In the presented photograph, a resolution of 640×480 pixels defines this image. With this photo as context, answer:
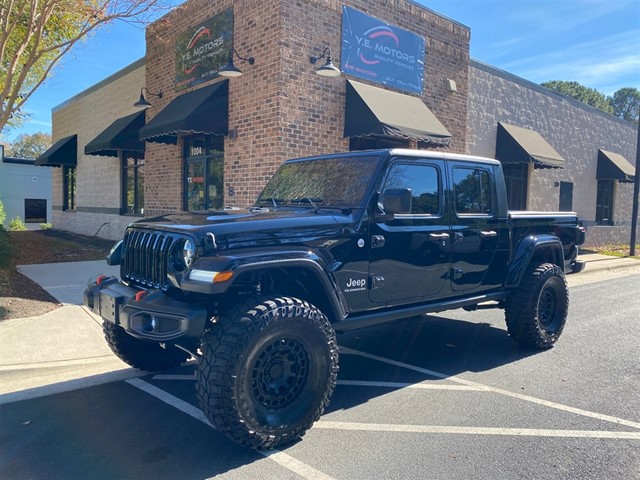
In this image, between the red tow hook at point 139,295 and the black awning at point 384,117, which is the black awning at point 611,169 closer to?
the black awning at point 384,117

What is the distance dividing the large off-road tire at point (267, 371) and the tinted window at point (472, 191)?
7.06 feet

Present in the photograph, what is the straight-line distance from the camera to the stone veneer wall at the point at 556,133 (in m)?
14.3

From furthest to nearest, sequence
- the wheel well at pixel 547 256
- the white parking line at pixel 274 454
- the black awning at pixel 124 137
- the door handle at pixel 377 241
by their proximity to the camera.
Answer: the black awning at pixel 124 137 < the wheel well at pixel 547 256 < the door handle at pixel 377 241 < the white parking line at pixel 274 454

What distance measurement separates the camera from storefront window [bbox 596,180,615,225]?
21.0 metres

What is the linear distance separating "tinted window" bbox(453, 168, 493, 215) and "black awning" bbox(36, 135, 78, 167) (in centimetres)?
1787

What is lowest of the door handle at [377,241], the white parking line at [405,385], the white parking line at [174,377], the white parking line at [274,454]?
the white parking line at [174,377]

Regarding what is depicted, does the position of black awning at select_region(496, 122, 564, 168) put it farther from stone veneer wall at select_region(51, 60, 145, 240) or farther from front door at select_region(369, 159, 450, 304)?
front door at select_region(369, 159, 450, 304)

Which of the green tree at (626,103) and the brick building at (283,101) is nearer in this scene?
the brick building at (283,101)

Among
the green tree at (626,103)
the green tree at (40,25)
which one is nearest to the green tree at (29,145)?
the green tree at (40,25)

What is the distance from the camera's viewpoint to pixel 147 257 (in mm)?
3939

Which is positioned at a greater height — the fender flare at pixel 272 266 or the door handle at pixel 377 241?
the door handle at pixel 377 241

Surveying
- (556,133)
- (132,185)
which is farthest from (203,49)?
(556,133)

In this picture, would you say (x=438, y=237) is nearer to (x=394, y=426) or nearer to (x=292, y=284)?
(x=292, y=284)

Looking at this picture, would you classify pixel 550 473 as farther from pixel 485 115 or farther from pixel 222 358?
pixel 485 115
